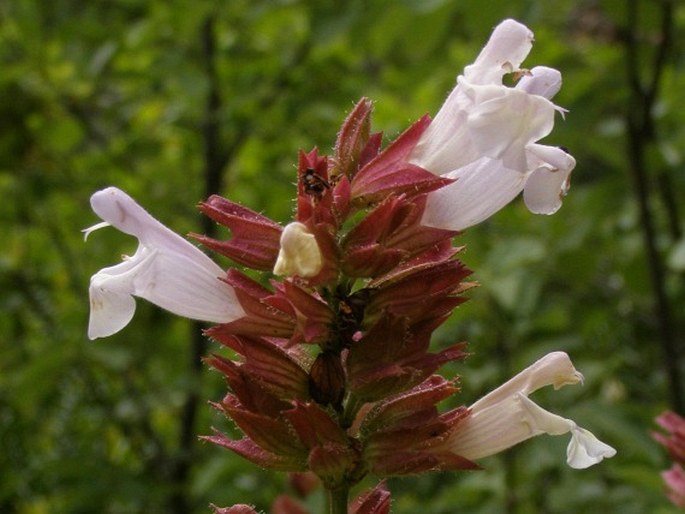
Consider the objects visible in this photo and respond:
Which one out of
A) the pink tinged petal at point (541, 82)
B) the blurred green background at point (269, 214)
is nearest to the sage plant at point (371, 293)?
the pink tinged petal at point (541, 82)

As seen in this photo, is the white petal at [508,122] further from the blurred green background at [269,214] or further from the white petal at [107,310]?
the blurred green background at [269,214]

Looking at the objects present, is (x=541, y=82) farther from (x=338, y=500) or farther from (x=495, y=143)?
(x=338, y=500)

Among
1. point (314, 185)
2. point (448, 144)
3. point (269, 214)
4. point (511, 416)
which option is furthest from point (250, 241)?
point (269, 214)

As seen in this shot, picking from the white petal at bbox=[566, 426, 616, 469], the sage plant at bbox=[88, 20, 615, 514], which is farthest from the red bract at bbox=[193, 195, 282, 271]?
the white petal at bbox=[566, 426, 616, 469]

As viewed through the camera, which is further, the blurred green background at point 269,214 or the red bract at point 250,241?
the blurred green background at point 269,214

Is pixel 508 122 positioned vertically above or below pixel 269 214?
above

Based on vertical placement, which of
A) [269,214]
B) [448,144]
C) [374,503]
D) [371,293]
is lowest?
[269,214]
